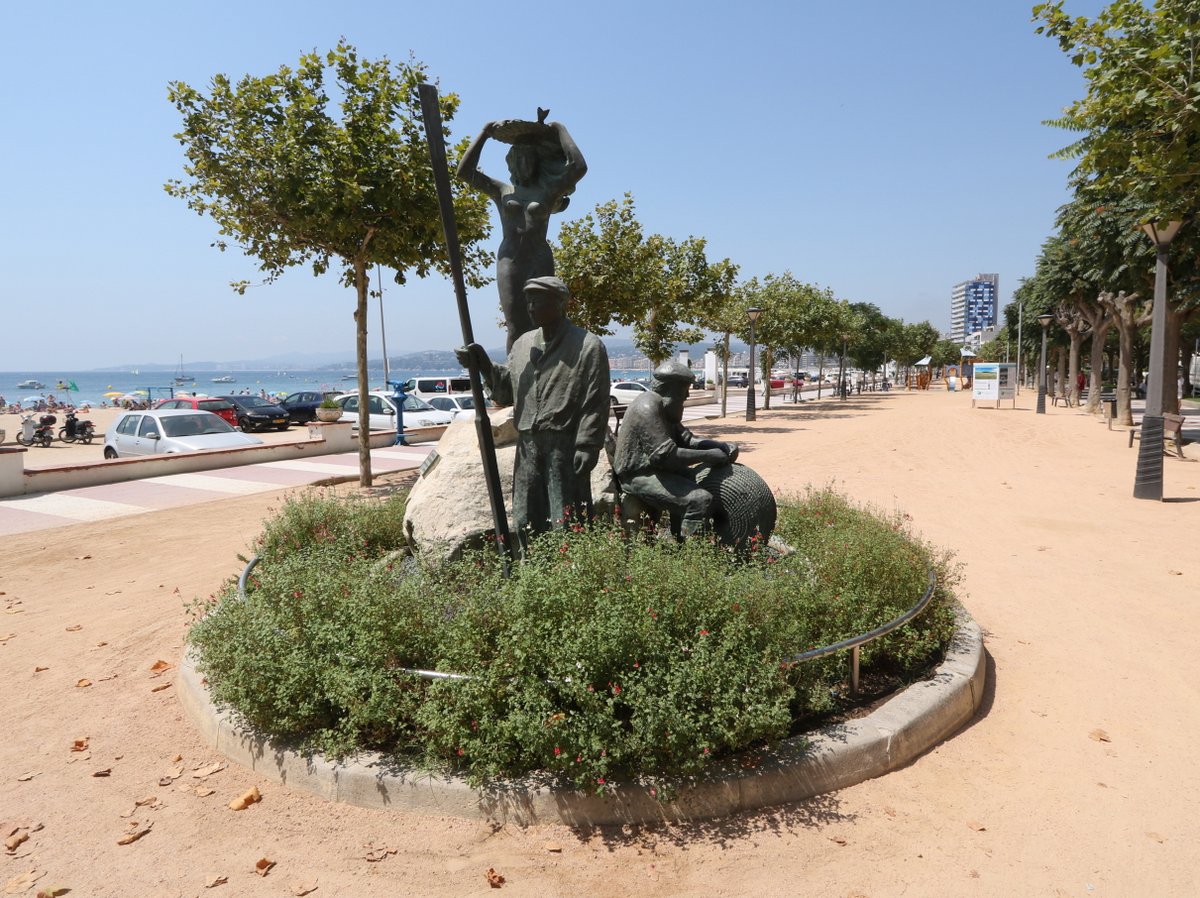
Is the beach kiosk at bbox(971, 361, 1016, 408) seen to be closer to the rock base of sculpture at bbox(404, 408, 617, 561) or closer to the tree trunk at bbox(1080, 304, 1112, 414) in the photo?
the tree trunk at bbox(1080, 304, 1112, 414)

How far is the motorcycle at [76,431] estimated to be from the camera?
23203 mm

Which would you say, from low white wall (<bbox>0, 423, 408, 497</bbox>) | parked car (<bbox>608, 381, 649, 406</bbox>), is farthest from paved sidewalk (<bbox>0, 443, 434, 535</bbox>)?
parked car (<bbox>608, 381, 649, 406</bbox>)

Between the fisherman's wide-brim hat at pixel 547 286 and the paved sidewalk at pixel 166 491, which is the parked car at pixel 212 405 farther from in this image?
the fisherman's wide-brim hat at pixel 547 286

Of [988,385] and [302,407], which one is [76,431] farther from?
[988,385]

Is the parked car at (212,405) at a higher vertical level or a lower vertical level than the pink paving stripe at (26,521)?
higher

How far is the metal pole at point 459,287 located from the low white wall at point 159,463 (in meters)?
10.8

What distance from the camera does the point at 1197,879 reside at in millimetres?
2877

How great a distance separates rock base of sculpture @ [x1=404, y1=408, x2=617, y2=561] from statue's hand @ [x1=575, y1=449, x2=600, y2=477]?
0.86 meters

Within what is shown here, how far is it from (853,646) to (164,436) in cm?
1564

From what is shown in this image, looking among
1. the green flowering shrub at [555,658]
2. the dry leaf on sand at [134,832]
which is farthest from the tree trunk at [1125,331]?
the dry leaf on sand at [134,832]

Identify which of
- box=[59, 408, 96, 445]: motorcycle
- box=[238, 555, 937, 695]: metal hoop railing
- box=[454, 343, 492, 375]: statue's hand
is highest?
box=[454, 343, 492, 375]: statue's hand

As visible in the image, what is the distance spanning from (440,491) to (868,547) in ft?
10.4

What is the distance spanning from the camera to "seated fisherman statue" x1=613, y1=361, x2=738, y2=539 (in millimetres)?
5020

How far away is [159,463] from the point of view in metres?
13.9
